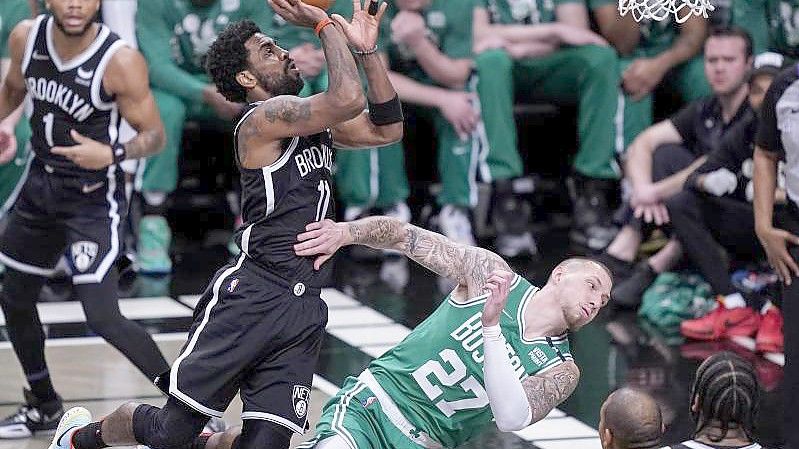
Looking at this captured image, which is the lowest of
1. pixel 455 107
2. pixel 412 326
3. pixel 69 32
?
pixel 412 326

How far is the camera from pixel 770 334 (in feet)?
23.4

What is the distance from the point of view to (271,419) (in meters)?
4.66

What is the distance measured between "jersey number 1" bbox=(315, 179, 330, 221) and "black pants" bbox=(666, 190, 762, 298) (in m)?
3.31

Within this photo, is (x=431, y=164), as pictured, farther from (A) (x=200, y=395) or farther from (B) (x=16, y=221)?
(A) (x=200, y=395)

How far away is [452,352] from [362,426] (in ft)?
1.13

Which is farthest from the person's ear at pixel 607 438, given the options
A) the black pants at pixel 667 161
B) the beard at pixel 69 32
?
the black pants at pixel 667 161

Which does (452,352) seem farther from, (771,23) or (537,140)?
(537,140)

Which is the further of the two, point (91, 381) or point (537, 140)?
point (537, 140)

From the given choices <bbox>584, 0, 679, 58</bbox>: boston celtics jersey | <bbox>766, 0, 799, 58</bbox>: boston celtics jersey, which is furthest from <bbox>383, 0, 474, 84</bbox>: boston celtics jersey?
<bbox>766, 0, 799, 58</bbox>: boston celtics jersey

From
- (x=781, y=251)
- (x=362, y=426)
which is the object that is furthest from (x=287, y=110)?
(x=781, y=251)

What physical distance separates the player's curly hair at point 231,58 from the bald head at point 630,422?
59.6 inches

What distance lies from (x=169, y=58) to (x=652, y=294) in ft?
9.87

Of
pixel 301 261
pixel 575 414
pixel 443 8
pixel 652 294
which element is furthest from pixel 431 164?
pixel 301 261

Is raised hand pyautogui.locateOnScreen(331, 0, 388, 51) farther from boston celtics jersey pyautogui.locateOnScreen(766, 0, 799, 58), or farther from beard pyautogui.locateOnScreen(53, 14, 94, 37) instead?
boston celtics jersey pyautogui.locateOnScreen(766, 0, 799, 58)
